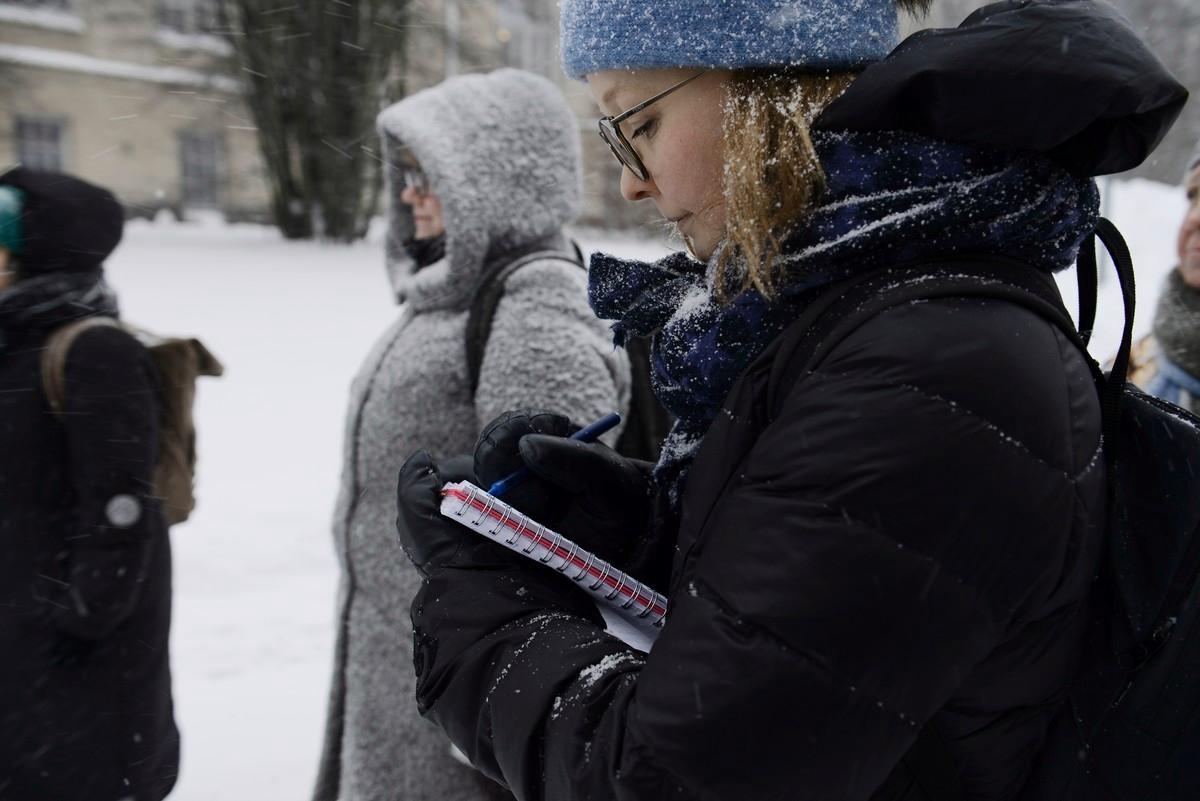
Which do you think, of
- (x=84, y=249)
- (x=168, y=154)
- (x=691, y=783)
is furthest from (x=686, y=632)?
(x=168, y=154)

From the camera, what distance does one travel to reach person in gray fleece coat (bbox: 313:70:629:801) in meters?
2.10

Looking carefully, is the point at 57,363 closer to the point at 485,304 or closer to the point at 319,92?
the point at 485,304

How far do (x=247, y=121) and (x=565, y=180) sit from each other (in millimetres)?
17554

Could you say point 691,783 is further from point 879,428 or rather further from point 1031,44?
point 1031,44

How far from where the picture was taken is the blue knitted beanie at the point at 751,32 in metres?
0.99

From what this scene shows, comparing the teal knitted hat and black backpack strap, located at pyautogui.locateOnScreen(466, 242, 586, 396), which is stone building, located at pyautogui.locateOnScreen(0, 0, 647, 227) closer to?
black backpack strap, located at pyautogui.locateOnScreen(466, 242, 586, 396)

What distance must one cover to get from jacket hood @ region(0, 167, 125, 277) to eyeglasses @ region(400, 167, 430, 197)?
0.76 meters

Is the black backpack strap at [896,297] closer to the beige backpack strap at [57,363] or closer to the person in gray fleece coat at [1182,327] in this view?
the beige backpack strap at [57,363]

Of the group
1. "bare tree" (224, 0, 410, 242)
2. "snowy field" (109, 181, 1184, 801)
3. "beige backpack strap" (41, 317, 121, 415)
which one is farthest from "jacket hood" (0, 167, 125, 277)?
"bare tree" (224, 0, 410, 242)

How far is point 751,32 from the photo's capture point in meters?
1.00

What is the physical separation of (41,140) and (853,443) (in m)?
24.9

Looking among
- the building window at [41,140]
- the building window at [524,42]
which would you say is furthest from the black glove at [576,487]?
the building window at [41,140]

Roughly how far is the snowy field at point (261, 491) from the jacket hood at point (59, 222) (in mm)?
1409

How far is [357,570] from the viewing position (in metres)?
2.35
